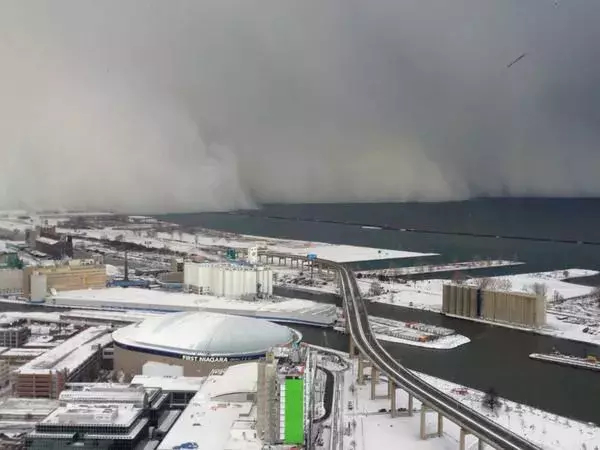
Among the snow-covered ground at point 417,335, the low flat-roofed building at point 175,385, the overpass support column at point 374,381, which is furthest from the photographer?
the snow-covered ground at point 417,335

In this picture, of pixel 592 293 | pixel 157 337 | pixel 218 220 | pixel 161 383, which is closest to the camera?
pixel 161 383

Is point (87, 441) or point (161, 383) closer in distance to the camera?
point (87, 441)

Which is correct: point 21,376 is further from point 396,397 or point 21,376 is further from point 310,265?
point 310,265

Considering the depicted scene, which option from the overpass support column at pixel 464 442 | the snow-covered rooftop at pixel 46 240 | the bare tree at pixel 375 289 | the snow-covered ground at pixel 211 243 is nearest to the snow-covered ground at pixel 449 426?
the overpass support column at pixel 464 442

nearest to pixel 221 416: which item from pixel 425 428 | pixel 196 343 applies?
pixel 425 428

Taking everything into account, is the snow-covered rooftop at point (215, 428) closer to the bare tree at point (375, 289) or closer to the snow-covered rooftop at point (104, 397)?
the snow-covered rooftop at point (104, 397)

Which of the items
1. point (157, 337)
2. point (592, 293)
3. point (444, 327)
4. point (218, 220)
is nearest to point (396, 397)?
point (157, 337)

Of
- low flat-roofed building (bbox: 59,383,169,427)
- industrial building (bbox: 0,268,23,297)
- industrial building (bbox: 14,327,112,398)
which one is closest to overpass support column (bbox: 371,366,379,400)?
low flat-roofed building (bbox: 59,383,169,427)
